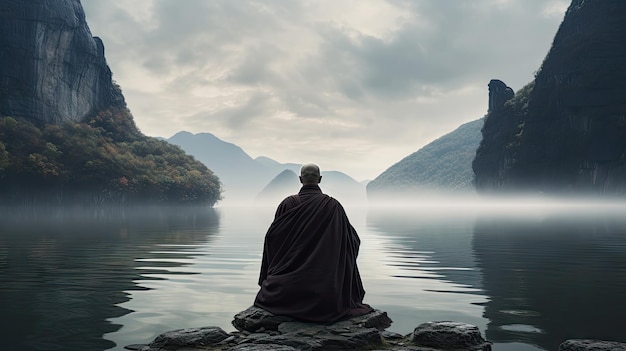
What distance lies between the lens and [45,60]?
10056 cm

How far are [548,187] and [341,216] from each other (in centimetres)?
13160

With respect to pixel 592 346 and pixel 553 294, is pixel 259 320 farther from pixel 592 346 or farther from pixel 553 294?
pixel 553 294

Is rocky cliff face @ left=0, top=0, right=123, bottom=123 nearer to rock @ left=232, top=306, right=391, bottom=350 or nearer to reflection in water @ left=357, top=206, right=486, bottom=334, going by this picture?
reflection in water @ left=357, top=206, right=486, bottom=334

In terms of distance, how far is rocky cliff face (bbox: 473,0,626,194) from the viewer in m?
112

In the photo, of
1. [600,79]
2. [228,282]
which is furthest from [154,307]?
[600,79]

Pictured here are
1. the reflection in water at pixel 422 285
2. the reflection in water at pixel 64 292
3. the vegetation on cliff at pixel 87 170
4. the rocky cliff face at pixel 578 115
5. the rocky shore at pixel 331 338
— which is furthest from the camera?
the rocky cliff face at pixel 578 115

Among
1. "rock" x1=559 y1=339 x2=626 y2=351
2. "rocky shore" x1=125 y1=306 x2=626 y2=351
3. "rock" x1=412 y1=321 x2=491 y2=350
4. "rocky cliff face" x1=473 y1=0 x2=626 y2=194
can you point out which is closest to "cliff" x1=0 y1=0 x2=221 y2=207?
"rocky cliff face" x1=473 y1=0 x2=626 y2=194

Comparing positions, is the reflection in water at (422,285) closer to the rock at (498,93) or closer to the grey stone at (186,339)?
the grey stone at (186,339)

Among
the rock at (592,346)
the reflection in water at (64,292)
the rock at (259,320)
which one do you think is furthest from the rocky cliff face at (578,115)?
the rock at (259,320)

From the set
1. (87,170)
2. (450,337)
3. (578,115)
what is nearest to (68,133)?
(87,170)

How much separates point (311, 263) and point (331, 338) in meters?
1.15

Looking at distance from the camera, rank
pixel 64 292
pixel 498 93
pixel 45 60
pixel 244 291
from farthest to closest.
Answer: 1. pixel 498 93
2. pixel 45 60
3. pixel 244 291
4. pixel 64 292

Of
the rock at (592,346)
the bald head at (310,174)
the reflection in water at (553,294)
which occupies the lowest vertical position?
the reflection in water at (553,294)

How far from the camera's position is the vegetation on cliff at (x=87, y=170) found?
79.4 m
